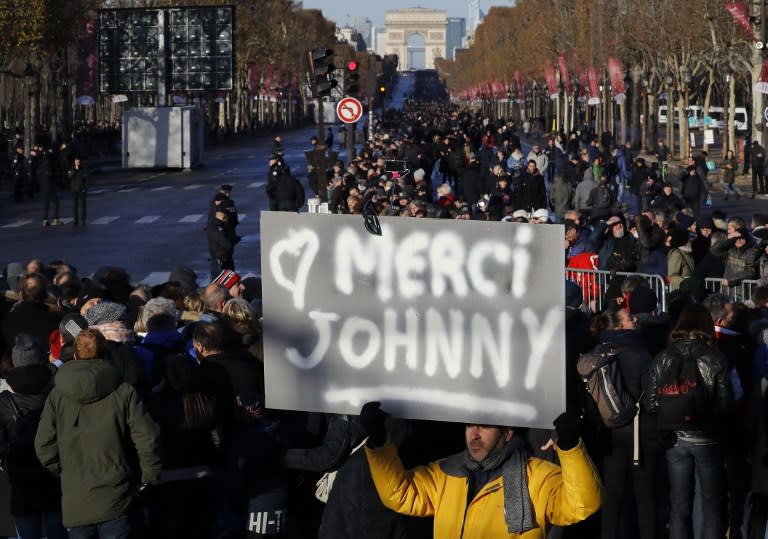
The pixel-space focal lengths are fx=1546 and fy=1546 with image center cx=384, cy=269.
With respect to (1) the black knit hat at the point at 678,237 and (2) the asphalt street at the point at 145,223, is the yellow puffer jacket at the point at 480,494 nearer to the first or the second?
(1) the black knit hat at the point at 678,237

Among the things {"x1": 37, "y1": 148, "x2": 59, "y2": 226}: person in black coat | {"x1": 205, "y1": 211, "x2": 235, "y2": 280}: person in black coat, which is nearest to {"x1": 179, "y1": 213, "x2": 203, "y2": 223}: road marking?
{"x1": 37, "y1": 148, "x2": 59, "y2": 226}: person in black coat

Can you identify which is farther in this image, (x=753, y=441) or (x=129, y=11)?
(x=129, y=11)

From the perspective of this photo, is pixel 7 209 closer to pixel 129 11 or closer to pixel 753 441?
pixel 129 11

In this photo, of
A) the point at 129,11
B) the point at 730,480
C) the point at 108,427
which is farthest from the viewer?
the point at 129,11

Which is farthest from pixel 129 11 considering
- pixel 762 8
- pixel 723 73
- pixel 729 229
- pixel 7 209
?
pixel 729 229

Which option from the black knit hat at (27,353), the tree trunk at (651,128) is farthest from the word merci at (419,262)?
the tree trunk at (651,128)

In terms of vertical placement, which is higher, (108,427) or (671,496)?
(108,427)

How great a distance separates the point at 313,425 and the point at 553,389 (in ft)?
7.90

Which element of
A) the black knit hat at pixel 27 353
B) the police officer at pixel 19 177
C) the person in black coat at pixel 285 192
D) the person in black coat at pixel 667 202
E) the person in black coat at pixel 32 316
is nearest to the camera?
the black knit hat at pixel 27 353

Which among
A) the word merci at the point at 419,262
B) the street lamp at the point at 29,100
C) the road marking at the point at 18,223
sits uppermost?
the street lamp at the point at 29,100

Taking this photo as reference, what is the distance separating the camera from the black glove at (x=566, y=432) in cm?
493

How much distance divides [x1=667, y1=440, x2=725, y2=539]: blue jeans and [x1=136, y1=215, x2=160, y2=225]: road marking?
86.5 ft

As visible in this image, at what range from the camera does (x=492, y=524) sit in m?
5.09

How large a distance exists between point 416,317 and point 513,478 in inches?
25.7
